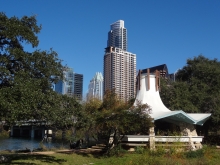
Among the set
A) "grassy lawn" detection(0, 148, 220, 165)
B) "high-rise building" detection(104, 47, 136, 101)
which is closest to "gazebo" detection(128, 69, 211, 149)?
"grassy lawn" detection(0, 148, 220, 165)

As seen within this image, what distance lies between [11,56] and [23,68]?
2.58 ft

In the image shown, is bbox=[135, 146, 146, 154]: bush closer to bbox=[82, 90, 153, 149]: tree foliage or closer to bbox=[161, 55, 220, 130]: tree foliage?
bbox=[82, 90, 153, 149]: tree foliage

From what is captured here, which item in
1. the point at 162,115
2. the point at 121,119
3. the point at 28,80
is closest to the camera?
the point at 28,80

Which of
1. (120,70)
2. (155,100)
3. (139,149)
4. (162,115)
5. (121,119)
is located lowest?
(139,149)

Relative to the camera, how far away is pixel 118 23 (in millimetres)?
184250

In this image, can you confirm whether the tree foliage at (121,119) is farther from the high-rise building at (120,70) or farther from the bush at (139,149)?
the high-rise building at (120,70)

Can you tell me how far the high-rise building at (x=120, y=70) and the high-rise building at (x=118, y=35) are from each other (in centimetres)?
9300

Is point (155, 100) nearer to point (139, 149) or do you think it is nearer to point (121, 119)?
point (139, 149)

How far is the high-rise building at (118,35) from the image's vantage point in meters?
178

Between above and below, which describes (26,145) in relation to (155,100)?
below

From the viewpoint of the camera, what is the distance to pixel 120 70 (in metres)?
77.7

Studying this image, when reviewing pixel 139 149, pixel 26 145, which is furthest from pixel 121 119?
pixel 26 145

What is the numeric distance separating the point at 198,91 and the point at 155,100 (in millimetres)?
7134

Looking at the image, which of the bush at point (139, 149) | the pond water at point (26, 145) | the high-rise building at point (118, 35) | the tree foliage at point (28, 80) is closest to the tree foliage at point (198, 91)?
the bush at point (139, 149)
